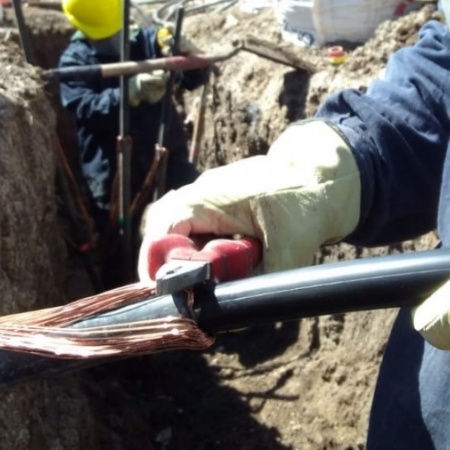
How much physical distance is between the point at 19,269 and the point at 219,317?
6.72ft

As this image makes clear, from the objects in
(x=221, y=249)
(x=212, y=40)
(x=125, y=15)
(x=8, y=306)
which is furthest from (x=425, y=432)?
(x=212, y=40)

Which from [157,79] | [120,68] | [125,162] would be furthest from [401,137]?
[157,79]

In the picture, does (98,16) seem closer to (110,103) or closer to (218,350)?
(110,103)

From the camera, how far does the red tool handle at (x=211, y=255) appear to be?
48.2 inches

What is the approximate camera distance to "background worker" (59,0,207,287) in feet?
16.6

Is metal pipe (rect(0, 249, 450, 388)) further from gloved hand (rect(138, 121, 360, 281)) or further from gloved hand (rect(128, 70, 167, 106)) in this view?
gloved hand (rect(128, 70, 167, 106))

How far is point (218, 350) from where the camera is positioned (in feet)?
15.1

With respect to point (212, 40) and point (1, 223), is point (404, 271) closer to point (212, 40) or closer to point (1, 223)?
point (1, 223)

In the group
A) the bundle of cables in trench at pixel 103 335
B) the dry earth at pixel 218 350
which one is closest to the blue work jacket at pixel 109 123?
the dry earth at pixel 218 350

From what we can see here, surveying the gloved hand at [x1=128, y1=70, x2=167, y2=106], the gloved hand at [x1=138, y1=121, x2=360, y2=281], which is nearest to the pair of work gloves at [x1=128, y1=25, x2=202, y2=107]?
the gloved hand at [x1=128, y1=70, x2=167, y2=106]

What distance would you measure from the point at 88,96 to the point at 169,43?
2.10 feet

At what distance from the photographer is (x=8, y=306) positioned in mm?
2789

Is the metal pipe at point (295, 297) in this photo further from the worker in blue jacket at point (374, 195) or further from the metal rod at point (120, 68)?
the metal rod at point (120, 68)

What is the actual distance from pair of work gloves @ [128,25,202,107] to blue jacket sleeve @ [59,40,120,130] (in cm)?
12
